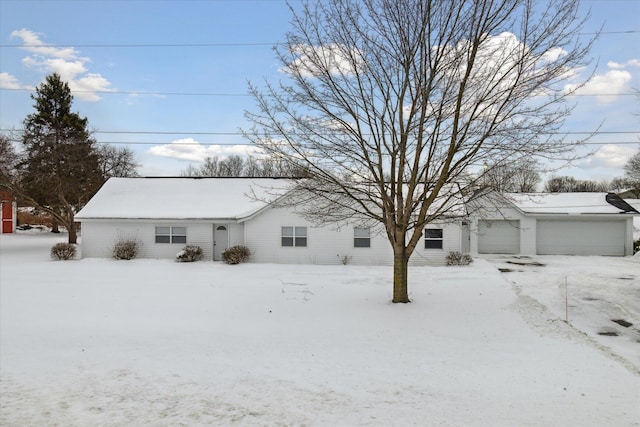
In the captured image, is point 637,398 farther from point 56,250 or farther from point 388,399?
point 56,250

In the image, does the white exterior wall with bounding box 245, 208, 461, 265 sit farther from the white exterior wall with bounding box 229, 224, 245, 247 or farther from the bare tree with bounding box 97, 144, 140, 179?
the bare tree with bounding box 97, 144, 140, 179

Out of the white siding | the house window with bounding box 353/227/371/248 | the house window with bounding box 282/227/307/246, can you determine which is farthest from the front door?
the house window with bounding box 353/227/371/248

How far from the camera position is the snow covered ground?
5297mm

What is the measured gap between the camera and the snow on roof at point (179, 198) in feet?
71.1

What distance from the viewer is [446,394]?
5883 mm

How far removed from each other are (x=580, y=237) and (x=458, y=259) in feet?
35.3

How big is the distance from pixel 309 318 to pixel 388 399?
483 centimetres

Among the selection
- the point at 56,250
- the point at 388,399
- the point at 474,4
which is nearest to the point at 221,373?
the point at 388,399

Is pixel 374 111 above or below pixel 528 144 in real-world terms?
above

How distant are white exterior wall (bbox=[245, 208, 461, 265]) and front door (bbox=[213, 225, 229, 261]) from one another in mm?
1645

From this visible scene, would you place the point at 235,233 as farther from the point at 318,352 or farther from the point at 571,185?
the point at 571,185

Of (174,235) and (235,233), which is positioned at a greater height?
(235,233)

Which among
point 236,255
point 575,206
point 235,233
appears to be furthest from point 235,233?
point 575,206

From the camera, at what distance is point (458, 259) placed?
18719 mm
